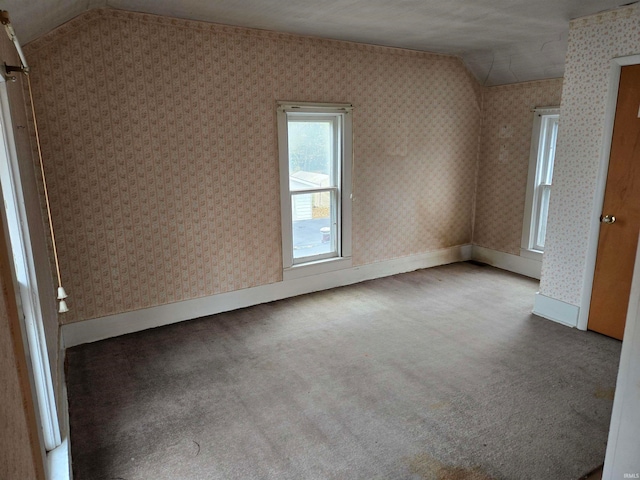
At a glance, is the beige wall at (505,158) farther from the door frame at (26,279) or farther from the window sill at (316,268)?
the door frame at (26,279)

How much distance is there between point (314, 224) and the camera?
4449 millimetres

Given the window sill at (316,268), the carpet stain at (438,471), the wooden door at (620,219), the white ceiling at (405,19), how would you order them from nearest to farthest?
the carpet stain at (438,471)
the white ceiling at (405,19)
the wooden door at (620,219)
the window sill at (316,268)

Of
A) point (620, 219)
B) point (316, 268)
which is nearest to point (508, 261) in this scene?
point (620, 219)

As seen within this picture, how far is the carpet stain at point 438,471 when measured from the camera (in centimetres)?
200

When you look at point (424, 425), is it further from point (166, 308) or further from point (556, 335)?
point (166, 308)

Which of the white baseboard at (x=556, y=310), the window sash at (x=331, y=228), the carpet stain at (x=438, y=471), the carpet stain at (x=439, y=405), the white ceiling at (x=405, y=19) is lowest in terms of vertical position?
Answer: the carpet stain at (x=438, y=471)

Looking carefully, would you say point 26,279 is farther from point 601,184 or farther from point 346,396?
point 601,184

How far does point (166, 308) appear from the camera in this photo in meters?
3.68

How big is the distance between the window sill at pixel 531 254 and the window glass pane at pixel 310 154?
2349mm

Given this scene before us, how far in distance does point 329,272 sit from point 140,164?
83.0 inches

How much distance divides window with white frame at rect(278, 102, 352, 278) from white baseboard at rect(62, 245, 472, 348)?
141 mm

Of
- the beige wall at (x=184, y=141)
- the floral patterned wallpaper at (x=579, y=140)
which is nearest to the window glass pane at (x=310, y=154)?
the beige wall at (x=184, y=141)

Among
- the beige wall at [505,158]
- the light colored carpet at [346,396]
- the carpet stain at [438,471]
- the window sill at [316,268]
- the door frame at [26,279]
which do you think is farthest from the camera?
the beige wall at [505,158]

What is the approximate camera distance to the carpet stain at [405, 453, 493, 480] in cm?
200
